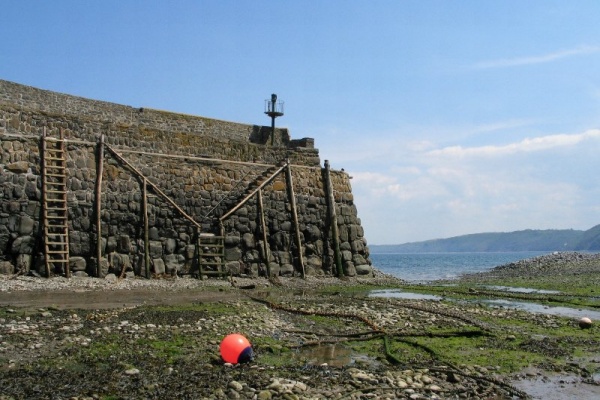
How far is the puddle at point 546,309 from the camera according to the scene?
51.8ft

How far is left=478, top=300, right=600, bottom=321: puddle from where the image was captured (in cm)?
1578

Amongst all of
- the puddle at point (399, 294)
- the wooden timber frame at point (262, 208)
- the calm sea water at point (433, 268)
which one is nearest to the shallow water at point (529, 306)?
the puddle at point (399, 294)

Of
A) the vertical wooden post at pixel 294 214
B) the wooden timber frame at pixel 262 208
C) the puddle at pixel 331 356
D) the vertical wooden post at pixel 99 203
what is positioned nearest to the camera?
the puddle at pixel 331 356

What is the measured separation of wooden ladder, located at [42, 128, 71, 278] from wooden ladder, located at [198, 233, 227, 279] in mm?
4523

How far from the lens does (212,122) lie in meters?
27.4

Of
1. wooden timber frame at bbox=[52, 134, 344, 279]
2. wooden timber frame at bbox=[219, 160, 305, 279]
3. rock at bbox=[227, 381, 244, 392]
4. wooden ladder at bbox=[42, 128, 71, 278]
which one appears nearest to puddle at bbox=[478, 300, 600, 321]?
wooden timber frame at bbox=[52, 134, 344, 279]

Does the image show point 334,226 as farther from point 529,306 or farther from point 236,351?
point 236,351

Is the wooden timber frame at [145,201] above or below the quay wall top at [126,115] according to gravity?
below

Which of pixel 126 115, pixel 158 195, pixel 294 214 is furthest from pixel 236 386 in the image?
pixel 126 115


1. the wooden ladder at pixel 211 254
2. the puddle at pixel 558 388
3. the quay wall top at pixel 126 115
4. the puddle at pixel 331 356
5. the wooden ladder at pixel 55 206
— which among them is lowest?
the puddle at pixel 558 388

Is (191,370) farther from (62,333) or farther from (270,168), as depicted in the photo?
(270,168)

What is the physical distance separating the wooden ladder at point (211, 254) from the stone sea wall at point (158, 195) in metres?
0.20

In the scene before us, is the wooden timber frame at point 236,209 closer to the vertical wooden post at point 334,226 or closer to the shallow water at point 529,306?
the vertical wooden post at point 334,226

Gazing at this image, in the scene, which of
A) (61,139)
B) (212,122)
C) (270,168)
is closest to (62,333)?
(61,139)
